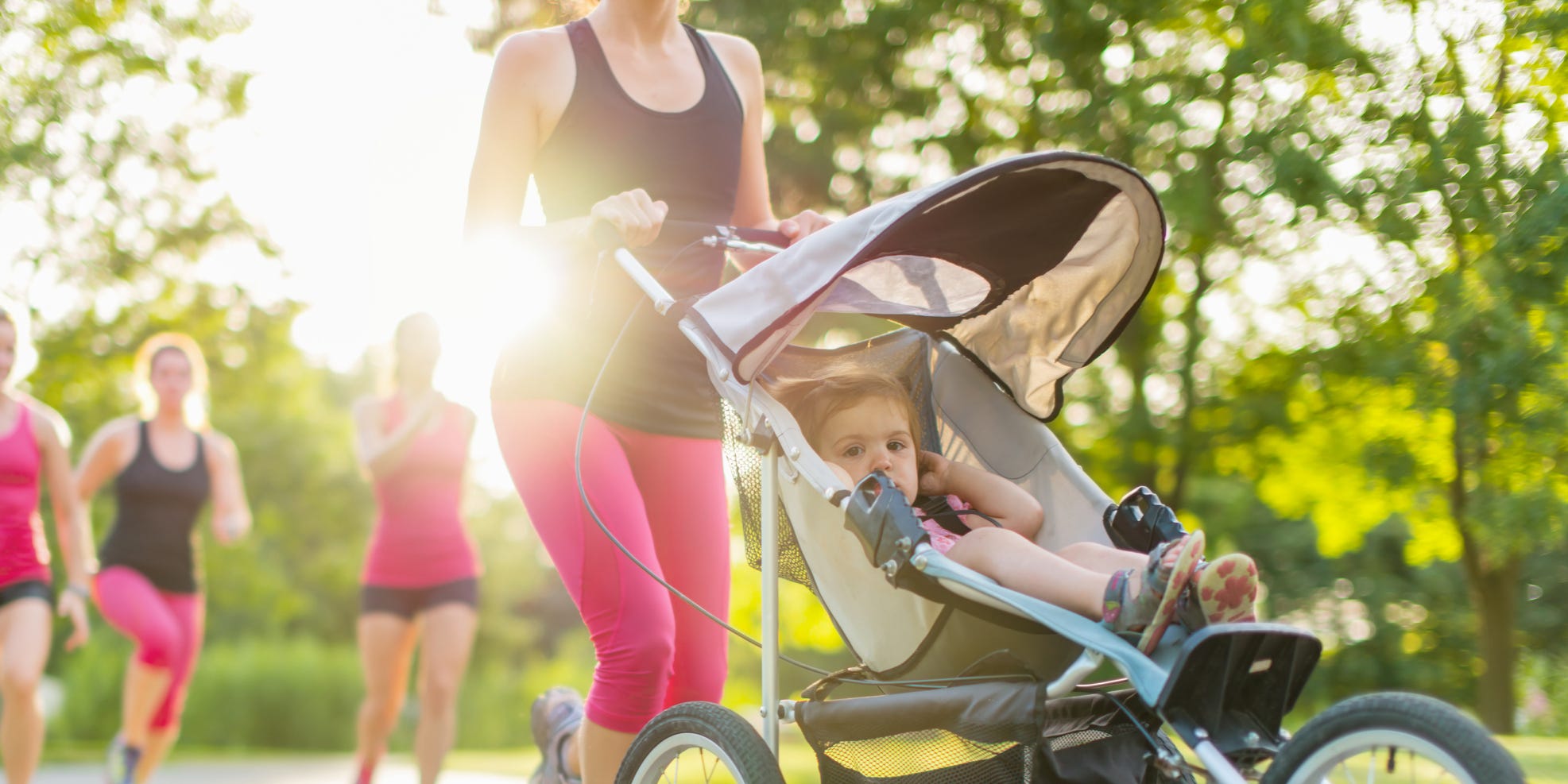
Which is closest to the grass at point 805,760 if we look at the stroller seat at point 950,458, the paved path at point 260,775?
the stroller seat at point 950,458

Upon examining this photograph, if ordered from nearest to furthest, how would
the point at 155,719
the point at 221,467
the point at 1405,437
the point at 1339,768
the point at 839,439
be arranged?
the point at 1339,768 < the point at 839,439 < the point at 155,719 < the point at 221,467 < the point at 1405,437

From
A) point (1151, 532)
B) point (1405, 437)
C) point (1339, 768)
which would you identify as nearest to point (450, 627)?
point (1151, 532)

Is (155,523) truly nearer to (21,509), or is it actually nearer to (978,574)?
(21,509)

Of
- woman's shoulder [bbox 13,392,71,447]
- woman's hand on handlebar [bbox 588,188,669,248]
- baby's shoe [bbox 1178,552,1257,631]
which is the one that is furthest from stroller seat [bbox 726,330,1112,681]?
woman's shoulder [bbox 13,392,71,447]

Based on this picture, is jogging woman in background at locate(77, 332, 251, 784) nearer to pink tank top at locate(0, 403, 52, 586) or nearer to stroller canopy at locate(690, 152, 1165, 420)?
pink tank top at locate(0, 403, 52, 586)

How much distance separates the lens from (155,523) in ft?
20.6

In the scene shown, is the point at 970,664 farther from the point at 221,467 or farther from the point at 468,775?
the point at 468,775

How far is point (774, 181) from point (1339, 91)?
19.4ft

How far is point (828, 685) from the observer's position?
2.85m

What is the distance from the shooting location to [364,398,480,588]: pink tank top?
229 inches

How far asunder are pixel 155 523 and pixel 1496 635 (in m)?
11.4

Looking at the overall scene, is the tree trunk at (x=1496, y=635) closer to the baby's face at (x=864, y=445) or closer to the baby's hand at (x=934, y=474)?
the baby's hand at (x=934, y=474)

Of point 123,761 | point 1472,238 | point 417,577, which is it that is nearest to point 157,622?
point 123,761

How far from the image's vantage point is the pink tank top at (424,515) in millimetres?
5824
